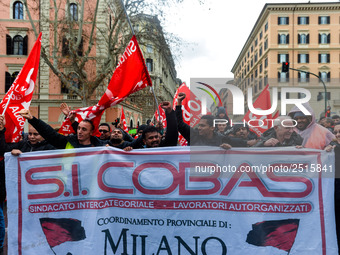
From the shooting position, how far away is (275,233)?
297 cm

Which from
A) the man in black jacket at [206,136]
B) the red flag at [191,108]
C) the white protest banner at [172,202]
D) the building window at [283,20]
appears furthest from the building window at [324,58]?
the white protest banner at [172,202]

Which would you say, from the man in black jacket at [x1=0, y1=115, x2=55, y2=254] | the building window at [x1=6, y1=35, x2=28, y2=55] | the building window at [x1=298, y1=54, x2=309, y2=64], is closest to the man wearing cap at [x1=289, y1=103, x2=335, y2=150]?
the man in black jacket at [x1=0, y1=115, x2=55, y2=254]

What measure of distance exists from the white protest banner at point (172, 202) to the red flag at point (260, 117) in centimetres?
131

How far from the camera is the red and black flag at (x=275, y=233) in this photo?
2.95 m

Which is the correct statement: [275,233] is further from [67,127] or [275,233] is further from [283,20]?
[283,20]

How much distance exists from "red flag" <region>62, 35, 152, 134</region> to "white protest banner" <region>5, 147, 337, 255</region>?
3.21 feet

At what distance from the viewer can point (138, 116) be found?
121ft

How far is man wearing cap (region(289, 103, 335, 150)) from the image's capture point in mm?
3574

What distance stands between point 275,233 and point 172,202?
0.96m

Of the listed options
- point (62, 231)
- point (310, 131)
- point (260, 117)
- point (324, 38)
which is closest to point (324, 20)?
point (324, 38)

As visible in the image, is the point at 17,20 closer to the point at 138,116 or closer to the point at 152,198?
the point at 138,116

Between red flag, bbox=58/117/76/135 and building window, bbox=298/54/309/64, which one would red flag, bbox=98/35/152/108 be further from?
building window, bbox=298/54/309/64

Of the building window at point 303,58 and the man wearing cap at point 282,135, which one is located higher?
the building window at point 303,58

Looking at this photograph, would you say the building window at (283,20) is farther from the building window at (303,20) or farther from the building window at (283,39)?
the building window at (303,20)
